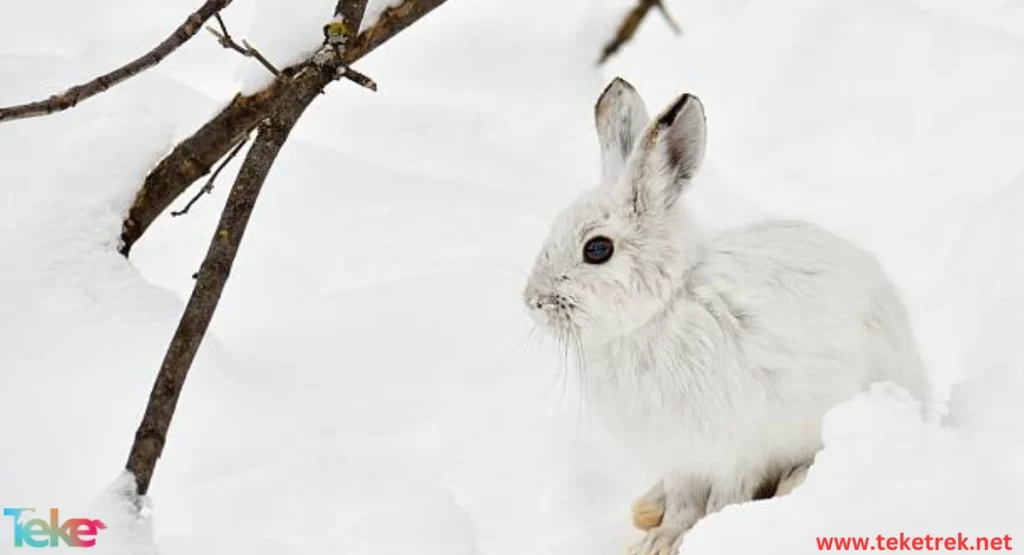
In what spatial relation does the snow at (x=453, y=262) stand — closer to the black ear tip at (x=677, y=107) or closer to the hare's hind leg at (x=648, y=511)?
the hare's hind leg at (x=648, y=511)

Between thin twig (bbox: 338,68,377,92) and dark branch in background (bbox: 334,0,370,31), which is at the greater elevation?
dark branch in background (bbox: 334,0,370,31)

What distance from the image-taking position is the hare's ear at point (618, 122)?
2.64m

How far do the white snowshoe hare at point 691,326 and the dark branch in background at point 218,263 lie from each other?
1.51 ft

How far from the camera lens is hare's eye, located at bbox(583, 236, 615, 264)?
2461mm

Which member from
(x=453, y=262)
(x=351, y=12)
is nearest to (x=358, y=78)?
(x=351, y=12)

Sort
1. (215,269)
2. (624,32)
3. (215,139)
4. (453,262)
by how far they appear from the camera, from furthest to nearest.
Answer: (624,32), (453,262), (215,139), (215,269)

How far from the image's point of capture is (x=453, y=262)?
3.36 m

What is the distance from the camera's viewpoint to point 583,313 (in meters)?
2.44

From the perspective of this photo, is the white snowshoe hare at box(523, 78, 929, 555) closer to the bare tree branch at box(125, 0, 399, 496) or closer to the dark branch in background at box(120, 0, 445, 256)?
the bare tree branch at box(125, 0, 399, 496)

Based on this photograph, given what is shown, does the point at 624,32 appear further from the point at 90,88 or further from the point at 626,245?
the point at 90,88

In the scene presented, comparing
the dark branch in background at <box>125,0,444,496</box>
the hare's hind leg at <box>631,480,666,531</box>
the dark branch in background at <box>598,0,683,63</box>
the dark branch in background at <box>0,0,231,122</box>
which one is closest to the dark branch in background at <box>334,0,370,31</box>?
the dark branch in background at <box>125,0,444,496</box>

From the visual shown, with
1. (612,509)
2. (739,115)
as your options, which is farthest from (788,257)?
(739,115)

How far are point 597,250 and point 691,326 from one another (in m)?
0.20

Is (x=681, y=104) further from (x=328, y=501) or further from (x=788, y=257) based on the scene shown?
(x=328, y=501)
